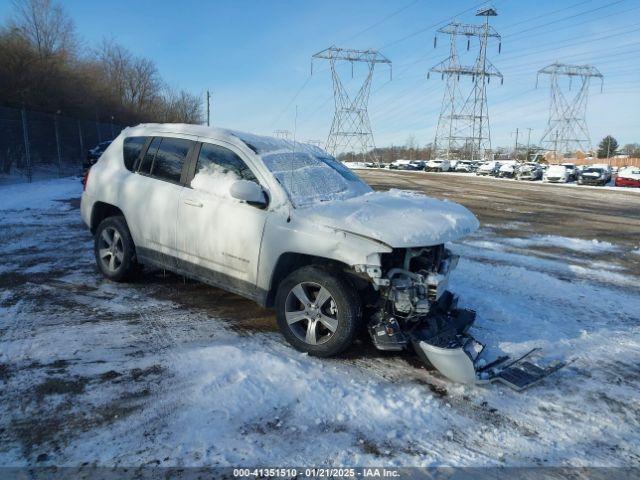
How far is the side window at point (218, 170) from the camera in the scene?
14.6ft

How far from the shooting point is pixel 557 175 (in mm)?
39062

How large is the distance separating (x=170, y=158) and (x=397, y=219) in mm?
2697

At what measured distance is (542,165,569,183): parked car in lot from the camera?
39.0 m

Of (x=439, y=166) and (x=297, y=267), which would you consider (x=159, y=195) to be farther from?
(x=439, y=166)

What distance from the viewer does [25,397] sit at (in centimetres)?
306

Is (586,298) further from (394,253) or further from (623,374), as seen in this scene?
(394,253)

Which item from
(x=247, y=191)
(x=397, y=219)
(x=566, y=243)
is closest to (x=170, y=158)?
(x=247, y=191)

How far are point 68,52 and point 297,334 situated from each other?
39.7 metres

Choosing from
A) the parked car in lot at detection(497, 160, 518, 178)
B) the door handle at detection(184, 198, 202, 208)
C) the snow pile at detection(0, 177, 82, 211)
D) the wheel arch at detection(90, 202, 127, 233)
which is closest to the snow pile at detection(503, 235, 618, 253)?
the door handle at detection(184, 198, 202, 208)

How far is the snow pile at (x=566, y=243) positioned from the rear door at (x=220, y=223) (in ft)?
22.4

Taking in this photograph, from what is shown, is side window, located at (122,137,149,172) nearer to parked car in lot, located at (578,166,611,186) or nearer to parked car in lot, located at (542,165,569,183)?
parked car in lot, located at (578,166,611,186)

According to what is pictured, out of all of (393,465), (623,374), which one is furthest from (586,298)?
(393,465)

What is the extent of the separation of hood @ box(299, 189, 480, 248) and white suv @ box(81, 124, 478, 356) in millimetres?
12

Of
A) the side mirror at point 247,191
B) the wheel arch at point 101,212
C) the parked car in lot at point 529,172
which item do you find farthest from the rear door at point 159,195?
the parked car in lot at point 529,172
